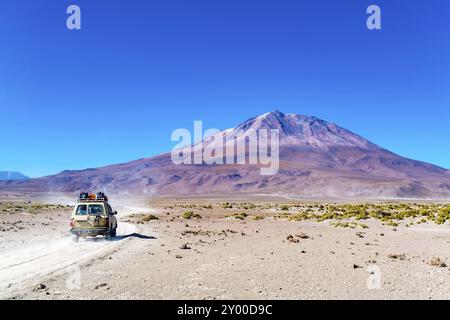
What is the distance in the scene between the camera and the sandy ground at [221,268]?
37.9 feet

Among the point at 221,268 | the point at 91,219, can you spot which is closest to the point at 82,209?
the point at 91,219

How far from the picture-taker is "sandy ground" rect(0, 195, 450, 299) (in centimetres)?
1155

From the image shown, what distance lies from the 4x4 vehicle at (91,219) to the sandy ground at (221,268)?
59 centimetres

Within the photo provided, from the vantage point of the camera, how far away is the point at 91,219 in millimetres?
22844

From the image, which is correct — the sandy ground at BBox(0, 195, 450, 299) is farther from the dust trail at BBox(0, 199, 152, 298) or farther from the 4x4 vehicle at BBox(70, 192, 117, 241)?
the 4x4 vehicle at BBox(70, 192, 117, 241)

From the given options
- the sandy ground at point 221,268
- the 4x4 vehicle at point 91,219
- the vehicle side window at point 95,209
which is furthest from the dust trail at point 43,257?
the vehicle side window at point 95,209

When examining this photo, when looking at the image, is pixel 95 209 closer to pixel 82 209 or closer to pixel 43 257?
pixel 82 209

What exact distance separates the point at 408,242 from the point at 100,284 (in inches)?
699

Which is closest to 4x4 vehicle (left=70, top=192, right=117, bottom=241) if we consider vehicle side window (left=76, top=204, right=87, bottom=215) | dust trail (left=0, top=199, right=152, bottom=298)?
vehicle side window (left=76, top=204, right=87, bottom=215)

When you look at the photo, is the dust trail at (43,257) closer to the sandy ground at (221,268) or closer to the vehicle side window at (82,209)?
the sandy ground at (221,268)

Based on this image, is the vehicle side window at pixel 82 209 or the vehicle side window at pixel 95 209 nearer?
the vehicle side window at pixel 82 209

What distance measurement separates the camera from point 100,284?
12102mm
